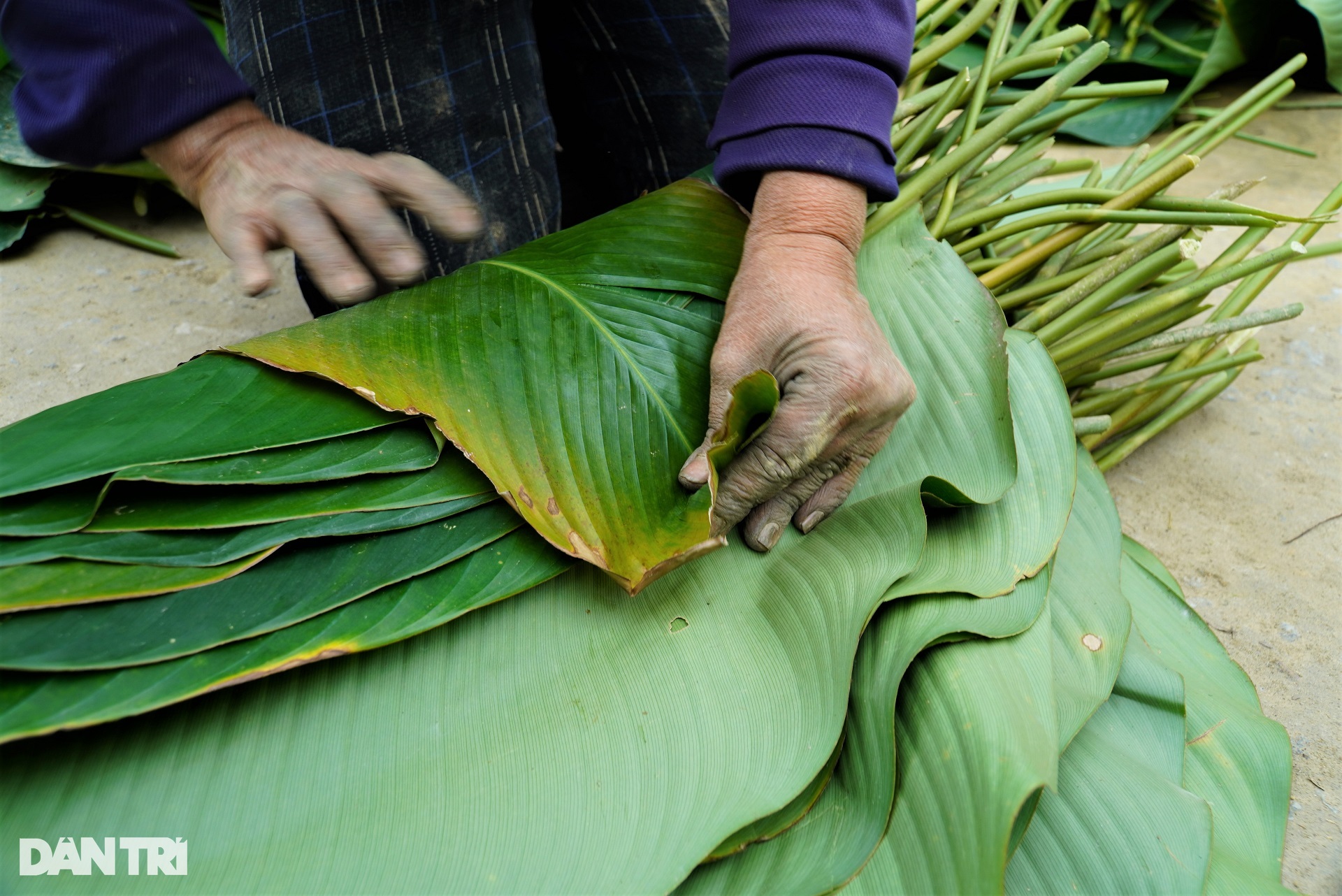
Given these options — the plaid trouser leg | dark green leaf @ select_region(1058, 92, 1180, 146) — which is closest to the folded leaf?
the plaid trouser leg

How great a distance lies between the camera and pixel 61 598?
59 centimetres

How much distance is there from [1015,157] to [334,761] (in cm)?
123

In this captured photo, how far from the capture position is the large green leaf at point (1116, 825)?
26.2 inches

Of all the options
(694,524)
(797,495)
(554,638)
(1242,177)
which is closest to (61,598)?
(554,638)

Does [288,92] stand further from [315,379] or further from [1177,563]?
[1177,563]

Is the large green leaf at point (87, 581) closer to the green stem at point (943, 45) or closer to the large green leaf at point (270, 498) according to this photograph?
the large green leaf at point (270, 498)

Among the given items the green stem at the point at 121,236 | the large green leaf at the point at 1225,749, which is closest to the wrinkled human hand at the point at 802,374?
the large green leaf at the point at 1225,749

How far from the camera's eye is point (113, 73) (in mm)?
827

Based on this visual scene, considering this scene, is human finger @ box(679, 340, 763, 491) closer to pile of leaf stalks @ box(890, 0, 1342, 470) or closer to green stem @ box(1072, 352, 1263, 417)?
pile of leaf stalks @ box(890, 0, 1342, 470)

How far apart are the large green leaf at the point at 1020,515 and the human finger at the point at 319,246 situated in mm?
568

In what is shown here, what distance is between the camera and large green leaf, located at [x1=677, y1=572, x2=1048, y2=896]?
25.3 inches

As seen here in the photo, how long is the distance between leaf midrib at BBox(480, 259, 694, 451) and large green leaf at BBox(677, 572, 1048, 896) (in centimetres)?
25

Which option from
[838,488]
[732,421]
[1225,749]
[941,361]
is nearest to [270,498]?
[732,421]

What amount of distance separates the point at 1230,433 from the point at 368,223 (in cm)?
135
